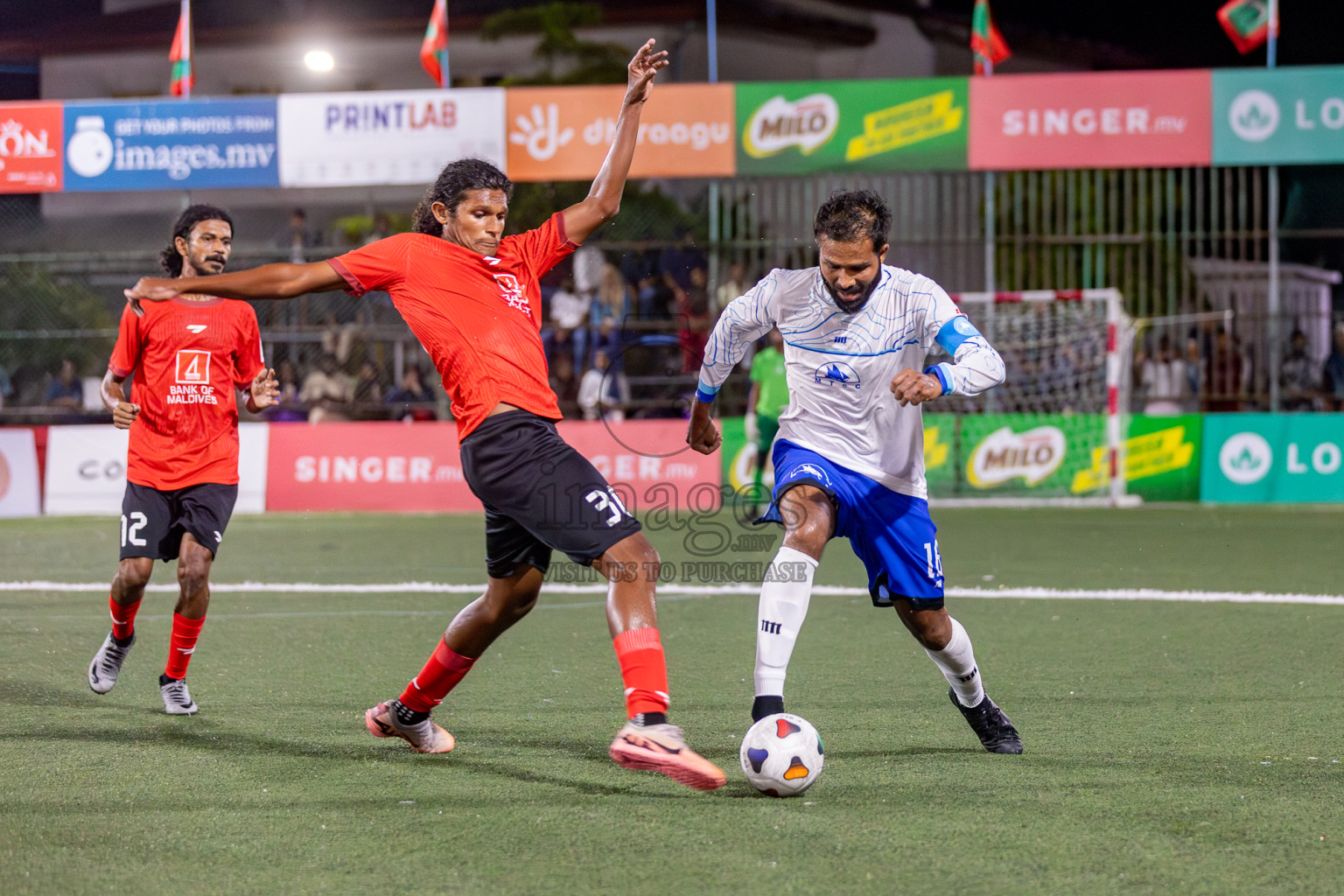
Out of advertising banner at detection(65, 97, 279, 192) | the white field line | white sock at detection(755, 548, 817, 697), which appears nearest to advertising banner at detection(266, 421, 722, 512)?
advertising banner at detection(65, 97, 279, 192)

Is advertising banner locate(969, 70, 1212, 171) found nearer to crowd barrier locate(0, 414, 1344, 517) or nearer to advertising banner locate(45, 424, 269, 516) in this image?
crowd barrier locate(0, 414, 1344, 517)

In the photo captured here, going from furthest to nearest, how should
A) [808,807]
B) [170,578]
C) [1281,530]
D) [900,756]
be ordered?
[1281,530] < [170,578] < [900,756] < [808,807]

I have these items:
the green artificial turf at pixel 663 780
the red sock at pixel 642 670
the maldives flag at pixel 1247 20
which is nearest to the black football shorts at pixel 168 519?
the green artificial turf at pixel 663 780

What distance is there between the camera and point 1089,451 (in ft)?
52.0

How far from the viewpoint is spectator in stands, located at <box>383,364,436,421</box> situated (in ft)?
55.6

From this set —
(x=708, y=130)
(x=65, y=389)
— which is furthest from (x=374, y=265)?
(x=65, y=389)

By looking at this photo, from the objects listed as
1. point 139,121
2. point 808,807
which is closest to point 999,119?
point 139,121

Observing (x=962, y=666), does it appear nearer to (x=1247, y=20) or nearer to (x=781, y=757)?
(x=781, y=757)

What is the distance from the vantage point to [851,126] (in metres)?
16.3

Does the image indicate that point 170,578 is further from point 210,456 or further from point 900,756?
point 900,756

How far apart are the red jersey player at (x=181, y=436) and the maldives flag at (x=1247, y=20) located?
52.1ft

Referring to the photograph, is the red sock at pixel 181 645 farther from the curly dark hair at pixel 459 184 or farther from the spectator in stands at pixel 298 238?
the spectator in stands at pixel 298 238

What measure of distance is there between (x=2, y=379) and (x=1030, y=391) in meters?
13.6

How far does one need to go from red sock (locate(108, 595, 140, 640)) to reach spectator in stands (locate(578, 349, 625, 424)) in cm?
1088
